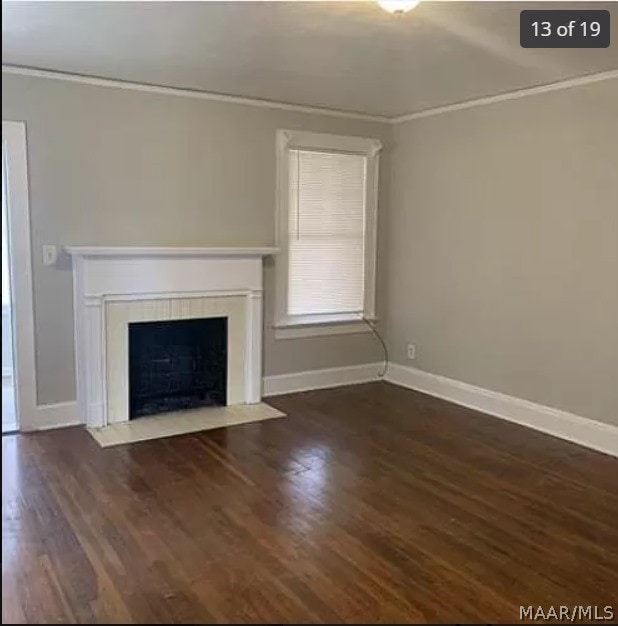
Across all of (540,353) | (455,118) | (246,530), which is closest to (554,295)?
(540,353)

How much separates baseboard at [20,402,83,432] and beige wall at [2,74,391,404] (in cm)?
6

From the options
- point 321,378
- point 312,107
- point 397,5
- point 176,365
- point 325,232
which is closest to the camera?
point 397,5

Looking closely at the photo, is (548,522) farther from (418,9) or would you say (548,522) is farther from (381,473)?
(418,9)

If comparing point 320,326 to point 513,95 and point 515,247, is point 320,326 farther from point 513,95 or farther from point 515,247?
point 513,95

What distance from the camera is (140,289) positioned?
446 centimetres

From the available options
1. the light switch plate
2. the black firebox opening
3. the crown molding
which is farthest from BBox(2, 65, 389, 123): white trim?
the black firebox opening

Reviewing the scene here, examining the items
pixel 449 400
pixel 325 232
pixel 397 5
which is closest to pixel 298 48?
pixel 397 5

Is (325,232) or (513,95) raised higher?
(513,95)

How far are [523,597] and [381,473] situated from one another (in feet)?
4.29

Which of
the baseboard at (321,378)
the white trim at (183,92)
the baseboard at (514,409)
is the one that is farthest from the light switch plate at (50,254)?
the baseboard at (514,409)

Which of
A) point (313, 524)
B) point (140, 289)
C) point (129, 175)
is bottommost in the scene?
point (313, 524)

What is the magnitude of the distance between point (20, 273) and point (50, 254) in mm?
225

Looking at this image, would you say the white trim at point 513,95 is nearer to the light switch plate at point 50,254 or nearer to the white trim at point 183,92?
the white trim at point 183,92

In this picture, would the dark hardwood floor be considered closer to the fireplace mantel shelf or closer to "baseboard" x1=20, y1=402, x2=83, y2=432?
"baseboard" x1=20, y1=402, x2=83, y2=432
